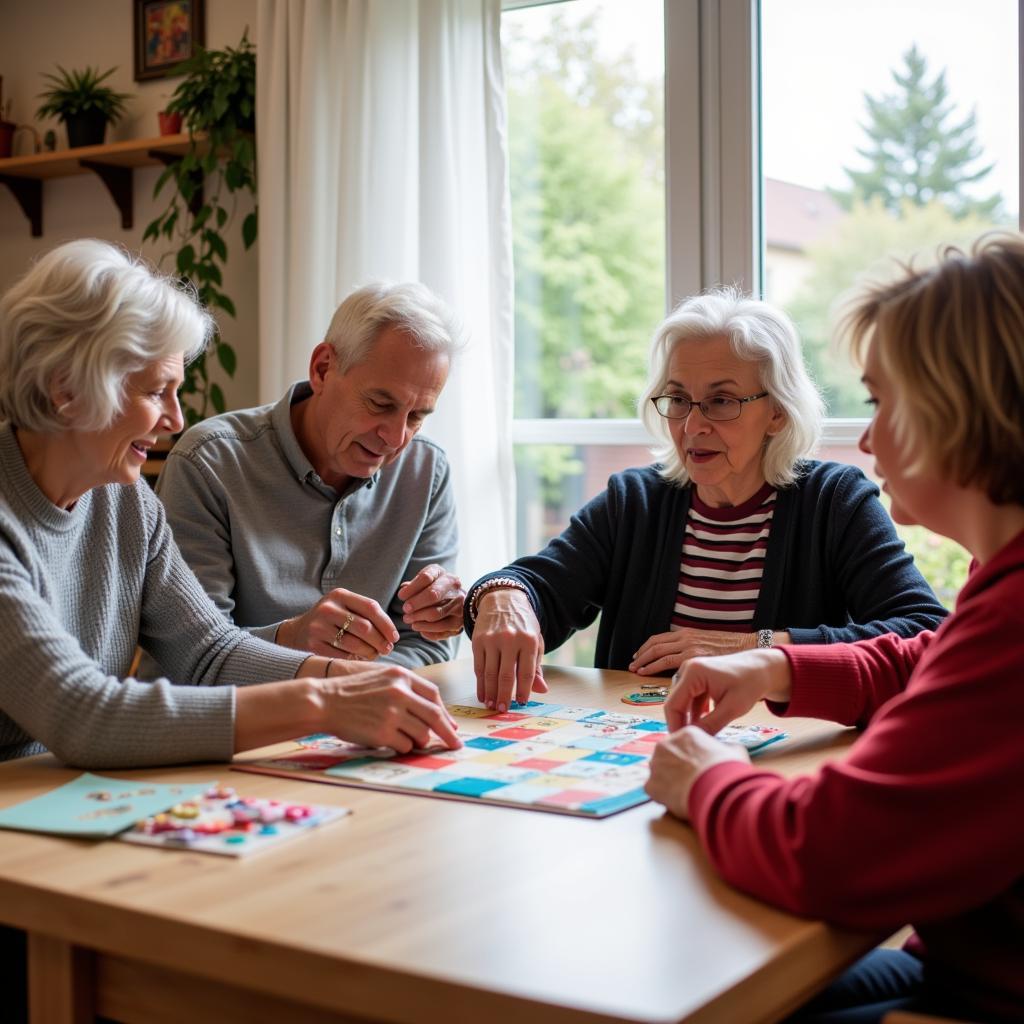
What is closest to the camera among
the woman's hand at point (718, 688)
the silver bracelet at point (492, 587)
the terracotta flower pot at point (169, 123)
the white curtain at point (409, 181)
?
the woman's hand at point (718, 688)

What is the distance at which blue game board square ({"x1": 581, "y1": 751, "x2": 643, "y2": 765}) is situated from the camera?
1.52 metres

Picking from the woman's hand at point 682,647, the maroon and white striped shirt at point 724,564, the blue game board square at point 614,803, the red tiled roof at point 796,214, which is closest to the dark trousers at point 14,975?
the blue game board square at point 614,803

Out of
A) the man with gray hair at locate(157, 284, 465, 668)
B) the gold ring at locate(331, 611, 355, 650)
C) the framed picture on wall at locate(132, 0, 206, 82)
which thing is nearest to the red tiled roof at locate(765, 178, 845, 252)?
the man with gray hair at locate(157, 284, 465, 668)

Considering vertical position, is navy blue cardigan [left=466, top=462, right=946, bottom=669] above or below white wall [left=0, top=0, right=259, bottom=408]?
below

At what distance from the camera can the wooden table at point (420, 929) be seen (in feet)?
2.98

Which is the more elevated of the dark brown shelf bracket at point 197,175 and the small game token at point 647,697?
the dark brown shelf bracket at point 197,175

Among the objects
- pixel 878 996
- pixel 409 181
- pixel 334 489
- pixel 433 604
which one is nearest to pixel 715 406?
pixel 433 604

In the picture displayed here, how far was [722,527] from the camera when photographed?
95.3 inches

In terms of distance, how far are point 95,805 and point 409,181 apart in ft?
8.32

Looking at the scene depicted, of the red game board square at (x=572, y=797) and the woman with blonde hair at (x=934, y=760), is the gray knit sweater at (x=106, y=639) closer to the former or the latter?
the red game board square at (x=572, y=797)

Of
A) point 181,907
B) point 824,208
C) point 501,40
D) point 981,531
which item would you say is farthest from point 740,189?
point 181,907

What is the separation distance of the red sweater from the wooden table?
39 mm

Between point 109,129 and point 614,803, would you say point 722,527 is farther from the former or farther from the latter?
point 109,129

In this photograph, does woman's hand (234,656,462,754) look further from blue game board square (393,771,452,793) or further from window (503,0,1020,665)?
window (503,0,1020,665)
